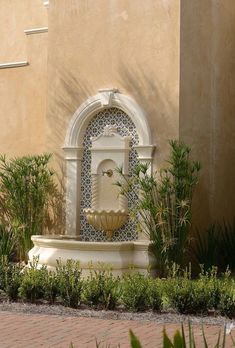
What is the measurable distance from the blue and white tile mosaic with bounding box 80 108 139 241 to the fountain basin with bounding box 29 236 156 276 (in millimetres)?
955

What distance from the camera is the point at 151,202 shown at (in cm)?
1121

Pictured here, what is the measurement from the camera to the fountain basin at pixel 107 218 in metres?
12.1

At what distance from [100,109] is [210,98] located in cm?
225

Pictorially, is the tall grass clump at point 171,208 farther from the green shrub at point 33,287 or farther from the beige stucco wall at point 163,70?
the green shrub at point 33,287

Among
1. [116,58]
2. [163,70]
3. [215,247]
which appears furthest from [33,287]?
[116,58]

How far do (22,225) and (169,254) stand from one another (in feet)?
11.5

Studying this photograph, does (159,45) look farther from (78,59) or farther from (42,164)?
(42,164)

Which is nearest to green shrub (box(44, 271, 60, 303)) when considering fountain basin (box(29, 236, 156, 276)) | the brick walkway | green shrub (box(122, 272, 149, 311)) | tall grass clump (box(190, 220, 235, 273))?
the brick walkway

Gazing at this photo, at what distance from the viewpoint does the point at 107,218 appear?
12.1m

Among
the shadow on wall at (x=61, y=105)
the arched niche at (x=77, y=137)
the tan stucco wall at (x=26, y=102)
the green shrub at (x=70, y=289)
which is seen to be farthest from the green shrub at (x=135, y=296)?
the tan stucco wall at (x=26, y=102)

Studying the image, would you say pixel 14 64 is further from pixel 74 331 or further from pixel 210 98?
pixel 74 331

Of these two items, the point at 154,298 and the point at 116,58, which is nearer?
the point at 154,298

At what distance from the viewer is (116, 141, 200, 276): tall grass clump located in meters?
11.1

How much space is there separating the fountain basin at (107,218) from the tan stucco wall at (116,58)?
1.29 m
